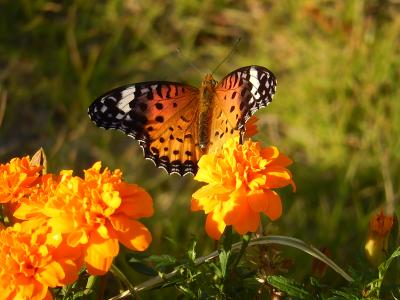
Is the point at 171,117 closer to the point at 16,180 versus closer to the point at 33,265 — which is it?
the point at 16,180

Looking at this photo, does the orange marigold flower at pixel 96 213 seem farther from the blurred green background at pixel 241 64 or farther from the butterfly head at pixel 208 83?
the blurred green background at pixel 241 64

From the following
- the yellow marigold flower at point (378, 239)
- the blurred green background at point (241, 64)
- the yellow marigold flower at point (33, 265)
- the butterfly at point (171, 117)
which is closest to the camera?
the yellow marigold flower at point (33, 265)

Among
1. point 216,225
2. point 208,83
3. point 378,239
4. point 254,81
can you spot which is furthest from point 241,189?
point 208,83

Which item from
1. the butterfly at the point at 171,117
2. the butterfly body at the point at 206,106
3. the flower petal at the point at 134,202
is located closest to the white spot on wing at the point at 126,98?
the butterfly at the point at 171,117

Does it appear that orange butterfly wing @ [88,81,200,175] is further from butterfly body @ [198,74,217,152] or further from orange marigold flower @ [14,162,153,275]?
orange marigold flower @ [14,162,153,275]

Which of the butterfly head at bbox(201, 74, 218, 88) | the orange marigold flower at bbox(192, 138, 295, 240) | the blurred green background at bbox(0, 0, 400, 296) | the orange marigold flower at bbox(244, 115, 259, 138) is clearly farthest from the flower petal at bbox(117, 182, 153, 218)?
the blurred green background at bbox(0, 0, 400, 296)

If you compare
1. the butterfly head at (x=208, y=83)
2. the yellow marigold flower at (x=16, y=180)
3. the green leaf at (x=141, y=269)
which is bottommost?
the green leaf at (x=141, y=269)

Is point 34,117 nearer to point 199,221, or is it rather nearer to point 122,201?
point 199,221

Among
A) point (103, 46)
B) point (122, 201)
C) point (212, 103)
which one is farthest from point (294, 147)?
point (122, 201)
